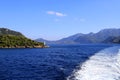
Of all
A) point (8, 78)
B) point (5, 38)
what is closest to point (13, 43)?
point (5, 38)

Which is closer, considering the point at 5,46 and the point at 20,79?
the point at 20,79

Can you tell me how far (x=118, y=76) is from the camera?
1112 inches

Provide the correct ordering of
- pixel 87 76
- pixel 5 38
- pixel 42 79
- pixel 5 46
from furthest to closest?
pixel 5 38, pixel 5 46, pixel 42 79, pixel 87 76

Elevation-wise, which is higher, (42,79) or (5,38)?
(5,38)

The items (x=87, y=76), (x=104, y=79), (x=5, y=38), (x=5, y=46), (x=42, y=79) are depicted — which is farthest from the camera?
(x=5, y=38)

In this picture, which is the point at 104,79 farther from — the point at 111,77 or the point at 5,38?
the point at 5,38

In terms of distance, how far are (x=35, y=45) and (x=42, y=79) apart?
157 metres

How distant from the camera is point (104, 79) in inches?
1062

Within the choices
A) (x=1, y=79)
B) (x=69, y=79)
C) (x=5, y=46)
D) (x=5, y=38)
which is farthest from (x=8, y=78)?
(x=5, y=38)

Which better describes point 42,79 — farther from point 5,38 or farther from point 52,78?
point 5,38

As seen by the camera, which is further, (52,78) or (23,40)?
(23,40)

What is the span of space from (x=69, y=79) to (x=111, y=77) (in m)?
4.68

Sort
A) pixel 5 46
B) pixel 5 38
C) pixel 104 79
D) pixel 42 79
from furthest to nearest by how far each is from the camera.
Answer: pixel 5 38, pixel 5 46, pixel 42 79, pixel 104 79

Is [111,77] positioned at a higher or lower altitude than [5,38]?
lower
